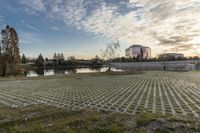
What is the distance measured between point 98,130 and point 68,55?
115m

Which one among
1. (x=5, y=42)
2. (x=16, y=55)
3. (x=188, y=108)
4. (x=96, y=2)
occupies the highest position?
(x=96, y=2)

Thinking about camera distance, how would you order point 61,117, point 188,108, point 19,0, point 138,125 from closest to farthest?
point 138,125 < point 61,117 < point 188,108 < point 19,0

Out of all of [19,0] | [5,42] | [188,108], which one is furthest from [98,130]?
[5,42]

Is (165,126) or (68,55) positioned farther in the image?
(68,55)

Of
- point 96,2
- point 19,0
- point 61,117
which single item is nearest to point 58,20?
point 19,0

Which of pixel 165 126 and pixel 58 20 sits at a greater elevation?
pixel 58 20

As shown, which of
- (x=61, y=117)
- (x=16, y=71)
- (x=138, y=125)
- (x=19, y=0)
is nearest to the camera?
(x=138, y=125)

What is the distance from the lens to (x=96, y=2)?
717 inches

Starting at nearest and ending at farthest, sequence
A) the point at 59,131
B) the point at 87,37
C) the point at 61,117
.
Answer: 1. the point at 59,131
2. the point at 61,117
3. the point at 87,37

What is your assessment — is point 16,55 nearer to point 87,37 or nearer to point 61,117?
point 87,37

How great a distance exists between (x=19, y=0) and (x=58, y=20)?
30.3 feet

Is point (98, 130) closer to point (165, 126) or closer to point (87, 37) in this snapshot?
point (165, 126)

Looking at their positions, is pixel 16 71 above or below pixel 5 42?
below

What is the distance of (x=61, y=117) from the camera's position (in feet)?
15.4
